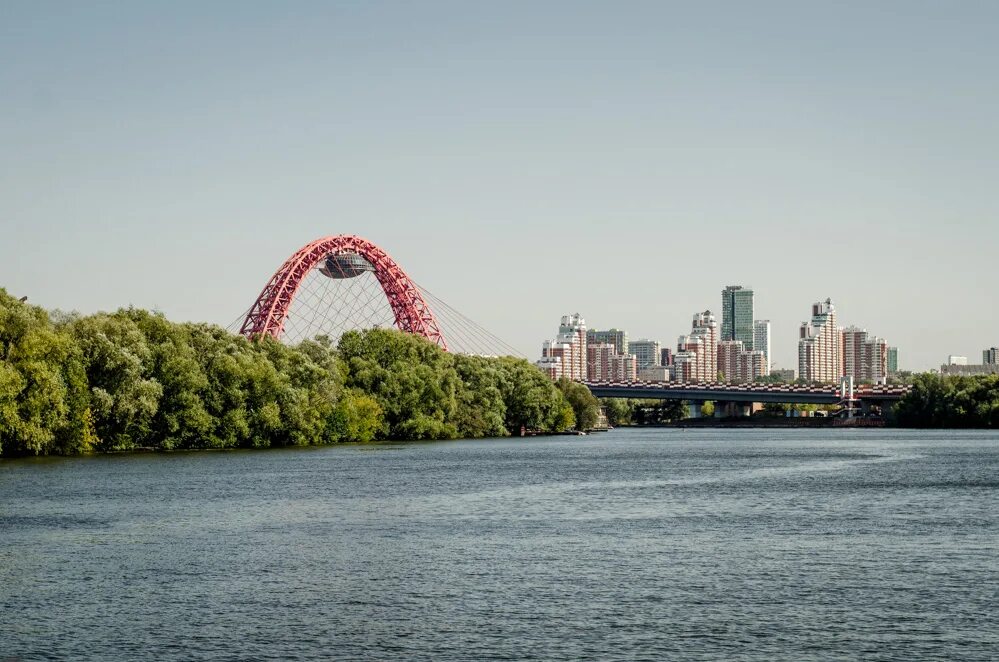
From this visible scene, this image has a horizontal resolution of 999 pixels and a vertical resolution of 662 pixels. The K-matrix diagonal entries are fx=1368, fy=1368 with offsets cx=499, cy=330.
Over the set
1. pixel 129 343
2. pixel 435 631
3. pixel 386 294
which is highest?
pixel 386 294

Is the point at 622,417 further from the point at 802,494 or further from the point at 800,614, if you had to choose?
the point at 800,614

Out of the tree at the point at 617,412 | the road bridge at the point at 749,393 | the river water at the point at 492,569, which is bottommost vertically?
the river water at the point at 492,569

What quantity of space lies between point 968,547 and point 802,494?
→ 13.5 m

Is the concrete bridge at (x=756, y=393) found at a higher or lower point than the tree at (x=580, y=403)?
higher

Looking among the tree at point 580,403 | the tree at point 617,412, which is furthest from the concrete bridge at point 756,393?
the tree at point 580,403

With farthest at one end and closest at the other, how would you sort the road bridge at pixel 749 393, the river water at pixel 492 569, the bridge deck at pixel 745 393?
the road bridge at pixel 749 393 → the bridge deck at pixel 745 393 → the river water at pixel 492 569

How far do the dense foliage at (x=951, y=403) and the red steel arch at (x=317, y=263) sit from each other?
44.2 metres

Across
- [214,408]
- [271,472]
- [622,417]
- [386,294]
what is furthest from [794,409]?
[271,472]

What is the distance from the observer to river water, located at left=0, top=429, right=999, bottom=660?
1825 centimetres

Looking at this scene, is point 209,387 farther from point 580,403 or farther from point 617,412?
point 617,412

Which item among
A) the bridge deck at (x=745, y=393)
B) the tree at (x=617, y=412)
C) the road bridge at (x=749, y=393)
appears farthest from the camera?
the tree at (x=617, y=412)

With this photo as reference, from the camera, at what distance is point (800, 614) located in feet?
65.3

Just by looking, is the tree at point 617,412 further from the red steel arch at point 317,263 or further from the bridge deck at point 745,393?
the red steel arch at point 317,263

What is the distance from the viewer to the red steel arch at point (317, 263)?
106 metres
